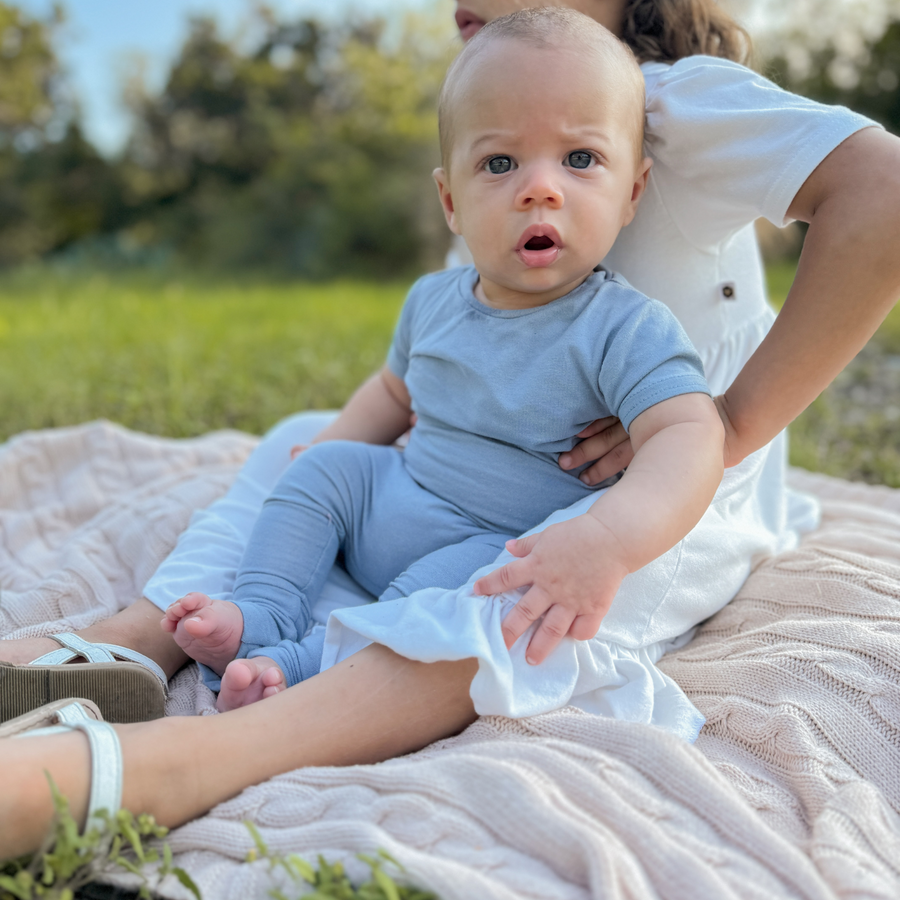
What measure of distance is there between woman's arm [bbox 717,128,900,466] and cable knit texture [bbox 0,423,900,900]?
36cm

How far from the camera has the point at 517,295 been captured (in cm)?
149

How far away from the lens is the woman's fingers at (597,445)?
1.40 metres

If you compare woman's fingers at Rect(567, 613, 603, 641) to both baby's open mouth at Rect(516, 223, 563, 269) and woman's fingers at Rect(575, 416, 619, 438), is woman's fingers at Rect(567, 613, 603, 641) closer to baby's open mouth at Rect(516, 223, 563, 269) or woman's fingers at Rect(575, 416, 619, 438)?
woman's fingers at Rect(575, 416, 619, 438)

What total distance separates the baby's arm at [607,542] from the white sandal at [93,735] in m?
0.51

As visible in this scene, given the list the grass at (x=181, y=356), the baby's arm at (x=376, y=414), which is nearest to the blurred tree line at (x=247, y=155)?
the grass at (x=181, y=356)

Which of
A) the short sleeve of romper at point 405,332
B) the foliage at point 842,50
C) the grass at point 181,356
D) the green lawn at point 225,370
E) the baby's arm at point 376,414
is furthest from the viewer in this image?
the foliage at point 842,50

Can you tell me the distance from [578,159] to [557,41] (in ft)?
0.58

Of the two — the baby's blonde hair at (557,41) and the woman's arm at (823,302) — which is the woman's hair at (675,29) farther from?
the woman's arm at (823,302)

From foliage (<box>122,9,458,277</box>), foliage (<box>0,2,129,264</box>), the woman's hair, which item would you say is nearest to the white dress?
the woman's hair

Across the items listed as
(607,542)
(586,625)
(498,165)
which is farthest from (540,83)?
(586,625)

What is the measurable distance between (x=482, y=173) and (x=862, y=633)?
96cm

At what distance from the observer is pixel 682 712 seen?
1308mm

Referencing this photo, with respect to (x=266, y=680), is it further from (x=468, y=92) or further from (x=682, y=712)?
(x=468, y=92)

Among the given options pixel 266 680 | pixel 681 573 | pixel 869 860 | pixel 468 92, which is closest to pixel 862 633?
pixel 681 573
